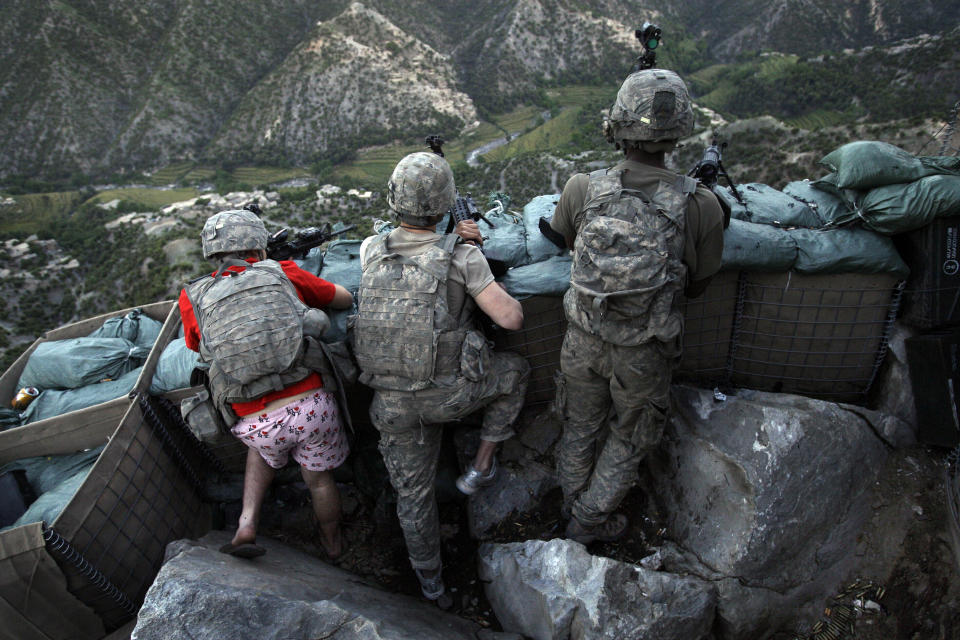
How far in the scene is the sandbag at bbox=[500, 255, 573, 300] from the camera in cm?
322

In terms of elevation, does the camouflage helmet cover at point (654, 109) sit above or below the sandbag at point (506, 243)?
above

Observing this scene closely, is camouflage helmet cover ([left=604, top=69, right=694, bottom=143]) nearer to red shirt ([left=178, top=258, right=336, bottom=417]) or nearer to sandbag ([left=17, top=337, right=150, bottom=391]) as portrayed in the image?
red shirt ([left=178, top=258, right=336, bottom=417])

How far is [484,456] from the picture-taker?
129 inches

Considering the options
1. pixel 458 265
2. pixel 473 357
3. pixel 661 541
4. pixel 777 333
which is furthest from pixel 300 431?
pixel 777 333

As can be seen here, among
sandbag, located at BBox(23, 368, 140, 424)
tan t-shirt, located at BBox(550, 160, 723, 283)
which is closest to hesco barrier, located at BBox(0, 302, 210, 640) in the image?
sandbag, located at BBox(23, 368, 140, 424)

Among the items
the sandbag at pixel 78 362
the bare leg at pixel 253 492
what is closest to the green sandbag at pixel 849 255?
the bare leg at pixel 253 492

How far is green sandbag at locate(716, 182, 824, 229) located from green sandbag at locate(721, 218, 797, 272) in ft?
1.07

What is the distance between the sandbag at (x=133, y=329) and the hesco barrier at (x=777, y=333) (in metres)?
2.71

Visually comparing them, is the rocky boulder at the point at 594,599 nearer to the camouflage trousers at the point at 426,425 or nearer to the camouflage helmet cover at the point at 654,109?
the camouflage trousers at the point at 426,425

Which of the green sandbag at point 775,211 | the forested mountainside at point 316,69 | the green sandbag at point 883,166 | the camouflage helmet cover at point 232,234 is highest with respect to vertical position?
the forested mountainside at point 316,69

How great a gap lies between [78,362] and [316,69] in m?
55.9

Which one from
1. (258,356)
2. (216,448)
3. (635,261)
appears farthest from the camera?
(216,448)

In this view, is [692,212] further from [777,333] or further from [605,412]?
[777,333]

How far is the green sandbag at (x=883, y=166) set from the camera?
3090 millimetres
